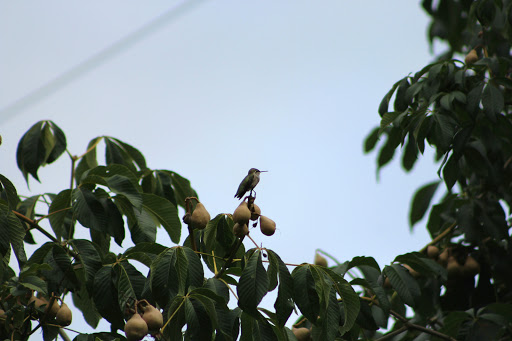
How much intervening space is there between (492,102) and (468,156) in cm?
22

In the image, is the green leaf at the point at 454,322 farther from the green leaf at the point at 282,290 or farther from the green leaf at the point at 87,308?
the green leaf at the point at 87,308

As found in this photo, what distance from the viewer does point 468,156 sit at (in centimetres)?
231

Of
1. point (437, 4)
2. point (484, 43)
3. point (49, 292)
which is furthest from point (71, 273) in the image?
point (484, 43)

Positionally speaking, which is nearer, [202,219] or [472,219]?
[202,219]

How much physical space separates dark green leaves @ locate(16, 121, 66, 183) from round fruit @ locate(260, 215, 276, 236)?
1.02 metres

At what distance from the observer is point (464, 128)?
2.18m

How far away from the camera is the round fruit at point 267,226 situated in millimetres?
1464

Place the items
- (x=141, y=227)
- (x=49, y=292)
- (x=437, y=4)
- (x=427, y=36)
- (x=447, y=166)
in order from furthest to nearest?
(x=427, y=36), (x=447, y=166), (x=141, y=227), (x=49, y=292), (x=437, y=4)

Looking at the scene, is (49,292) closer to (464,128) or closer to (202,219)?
(202,219)

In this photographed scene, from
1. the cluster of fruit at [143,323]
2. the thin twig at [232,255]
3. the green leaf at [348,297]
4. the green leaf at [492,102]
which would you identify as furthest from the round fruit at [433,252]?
the cluster of fruit at [143,323]

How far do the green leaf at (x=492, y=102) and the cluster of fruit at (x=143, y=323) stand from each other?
1.34 m

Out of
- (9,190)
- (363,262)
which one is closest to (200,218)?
(9,190)

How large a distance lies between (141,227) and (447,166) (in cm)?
104

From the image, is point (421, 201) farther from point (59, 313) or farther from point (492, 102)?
point (59, 313)
